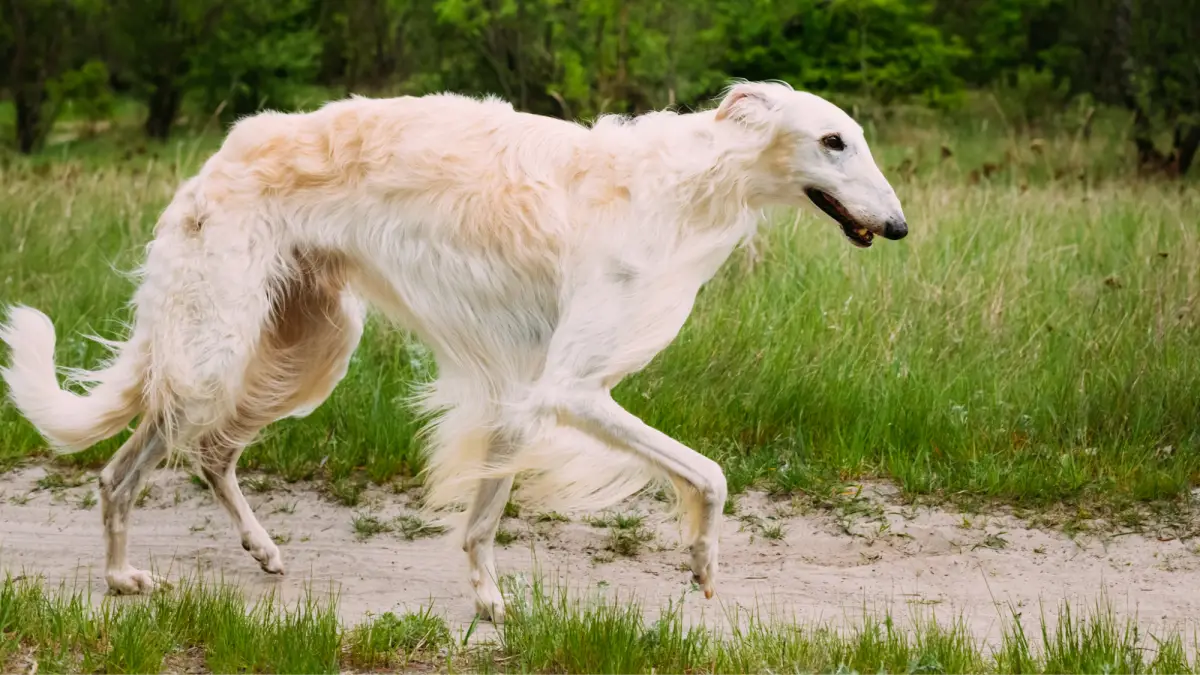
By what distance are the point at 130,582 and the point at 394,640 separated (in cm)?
122

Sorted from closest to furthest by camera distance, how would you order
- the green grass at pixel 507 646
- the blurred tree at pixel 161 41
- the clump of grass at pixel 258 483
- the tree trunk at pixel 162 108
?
the green grass at pixel 507 646 → the clump of grass at pixel 258 483 → the blurred tree at pixel 161 41 → the tree trunk at pixel 162 108

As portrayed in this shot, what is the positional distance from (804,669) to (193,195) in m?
2.48

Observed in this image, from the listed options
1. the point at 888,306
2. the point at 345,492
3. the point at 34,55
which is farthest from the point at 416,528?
the point at 34,55

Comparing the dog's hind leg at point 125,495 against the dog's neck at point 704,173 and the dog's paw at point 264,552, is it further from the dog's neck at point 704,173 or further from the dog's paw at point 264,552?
the dog's neck at point 704,173

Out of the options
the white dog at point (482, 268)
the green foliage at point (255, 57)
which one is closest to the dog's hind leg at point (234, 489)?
the white dog at point (482, 268)

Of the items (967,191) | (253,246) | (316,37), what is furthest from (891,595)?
(316,37)

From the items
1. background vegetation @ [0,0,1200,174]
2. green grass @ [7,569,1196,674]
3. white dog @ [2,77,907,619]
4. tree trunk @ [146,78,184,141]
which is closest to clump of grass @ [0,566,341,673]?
A: green grass @ [7,569,1196,674]

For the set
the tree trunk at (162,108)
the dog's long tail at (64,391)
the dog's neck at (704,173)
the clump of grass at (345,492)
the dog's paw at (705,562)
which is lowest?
the dog's paw at (705,562)

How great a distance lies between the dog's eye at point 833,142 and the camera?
4.10 meters

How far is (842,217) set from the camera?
4.17 meters

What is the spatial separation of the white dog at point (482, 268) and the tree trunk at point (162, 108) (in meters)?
16.1

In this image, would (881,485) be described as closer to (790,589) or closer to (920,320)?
(790,589)

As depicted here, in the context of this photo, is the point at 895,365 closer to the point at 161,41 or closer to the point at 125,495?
the point at 125,495

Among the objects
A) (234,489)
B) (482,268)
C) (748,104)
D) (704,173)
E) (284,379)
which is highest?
(748,104)
